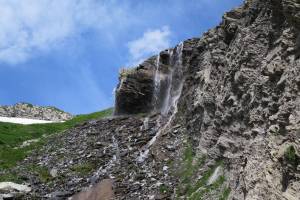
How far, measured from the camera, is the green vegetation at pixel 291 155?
20.4m

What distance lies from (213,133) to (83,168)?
43.3 feet

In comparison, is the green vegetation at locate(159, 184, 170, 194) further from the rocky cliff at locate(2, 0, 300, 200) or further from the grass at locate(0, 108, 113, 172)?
the grass at locate(0, 108, 113, 172)

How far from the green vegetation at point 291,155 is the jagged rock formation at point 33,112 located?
332 feet

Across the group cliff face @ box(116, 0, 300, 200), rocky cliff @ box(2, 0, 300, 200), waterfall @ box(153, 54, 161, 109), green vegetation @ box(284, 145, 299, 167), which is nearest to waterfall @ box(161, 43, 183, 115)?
rocky cliff @ box(2, 0, 300, 200)

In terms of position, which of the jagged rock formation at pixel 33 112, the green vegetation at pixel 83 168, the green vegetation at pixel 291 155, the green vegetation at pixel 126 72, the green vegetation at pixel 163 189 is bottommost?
the green vegetation at pixel 163 189

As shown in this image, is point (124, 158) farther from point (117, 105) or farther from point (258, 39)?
point (117, 105)

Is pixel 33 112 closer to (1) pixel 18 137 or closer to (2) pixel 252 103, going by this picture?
(1) pixel 18 137

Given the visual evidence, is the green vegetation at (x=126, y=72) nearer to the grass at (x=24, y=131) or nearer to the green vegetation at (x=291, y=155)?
the grass at (x=24, y=131)

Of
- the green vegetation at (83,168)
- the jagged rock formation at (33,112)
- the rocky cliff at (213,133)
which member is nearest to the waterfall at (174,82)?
the rocky cliff at (213,133)

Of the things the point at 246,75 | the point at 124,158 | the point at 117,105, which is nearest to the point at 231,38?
the point at 246,75

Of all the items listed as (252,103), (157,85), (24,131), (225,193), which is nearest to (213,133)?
(252,103)

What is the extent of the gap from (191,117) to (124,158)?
6.56 m

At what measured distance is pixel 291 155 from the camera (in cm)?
2064

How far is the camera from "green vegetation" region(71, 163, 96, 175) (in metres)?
41.4
